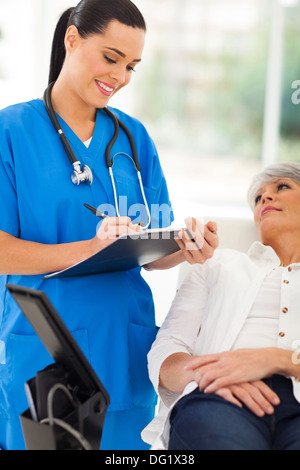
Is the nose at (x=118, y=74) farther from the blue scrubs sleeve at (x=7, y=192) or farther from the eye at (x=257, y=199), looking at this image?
the eye at (x=257, y=199)

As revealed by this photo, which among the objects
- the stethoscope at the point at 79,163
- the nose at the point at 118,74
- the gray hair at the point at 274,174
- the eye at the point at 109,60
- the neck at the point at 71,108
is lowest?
the gray hair at the point at 274,174

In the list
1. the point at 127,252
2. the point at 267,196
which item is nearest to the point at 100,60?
the point at 127,252

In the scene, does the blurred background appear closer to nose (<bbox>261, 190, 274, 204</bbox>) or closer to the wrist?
nose (<bbox>261, 190, 274, 204</bbox>)

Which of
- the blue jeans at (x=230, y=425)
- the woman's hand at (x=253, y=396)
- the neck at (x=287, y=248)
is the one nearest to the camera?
the blue jeans at (x=230, y=425)

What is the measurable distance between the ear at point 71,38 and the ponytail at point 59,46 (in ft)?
0.33

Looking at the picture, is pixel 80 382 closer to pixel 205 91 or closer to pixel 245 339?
pixel 245 339

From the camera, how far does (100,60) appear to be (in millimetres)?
1401

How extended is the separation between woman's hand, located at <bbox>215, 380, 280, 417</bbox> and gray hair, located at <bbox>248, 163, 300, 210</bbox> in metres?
0.74

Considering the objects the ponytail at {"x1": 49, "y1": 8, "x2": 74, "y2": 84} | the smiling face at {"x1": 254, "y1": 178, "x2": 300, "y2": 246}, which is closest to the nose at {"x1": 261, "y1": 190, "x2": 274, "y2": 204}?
the smiling face at {"x1": 254, "y1": 178, "x2": 300, "y2": 246}

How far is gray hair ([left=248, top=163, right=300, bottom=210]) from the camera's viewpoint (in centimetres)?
173

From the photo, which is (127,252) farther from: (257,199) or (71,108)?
(257,199)

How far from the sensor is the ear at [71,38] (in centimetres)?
143

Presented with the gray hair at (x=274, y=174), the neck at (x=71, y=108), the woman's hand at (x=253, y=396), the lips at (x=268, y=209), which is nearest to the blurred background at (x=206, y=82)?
the gray hair at (x=274, y=174)

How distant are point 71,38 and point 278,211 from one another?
793 mm
